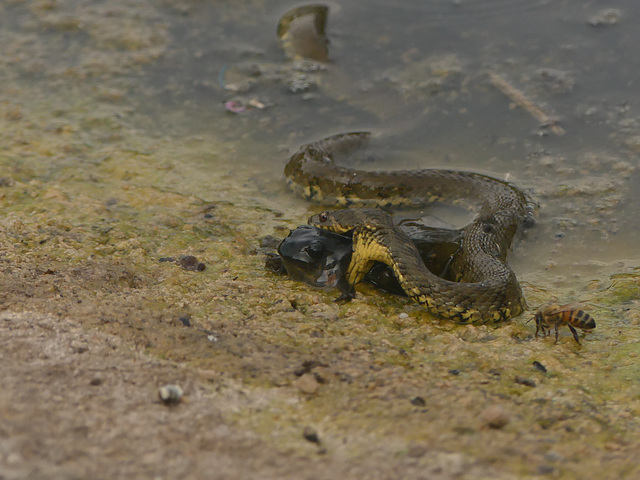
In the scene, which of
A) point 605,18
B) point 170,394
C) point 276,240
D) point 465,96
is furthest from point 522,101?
point 170,394

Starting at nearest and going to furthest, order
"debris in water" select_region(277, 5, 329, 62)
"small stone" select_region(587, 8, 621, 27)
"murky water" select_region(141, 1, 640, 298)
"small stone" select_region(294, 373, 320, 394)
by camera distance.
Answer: "small stone" select_region(294, 373, 320, 394)
"murky water" select_region(141, 1, 640, 298)
"small stone" select_region(587, 8, 621, 27)
"debris in water" select_region(277, 5, 329, 62)

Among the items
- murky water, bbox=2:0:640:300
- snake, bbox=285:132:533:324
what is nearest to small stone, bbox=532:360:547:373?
snake, bbox=285:132:533:324

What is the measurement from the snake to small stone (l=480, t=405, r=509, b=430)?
4.14ft

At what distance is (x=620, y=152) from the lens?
571 centimetres

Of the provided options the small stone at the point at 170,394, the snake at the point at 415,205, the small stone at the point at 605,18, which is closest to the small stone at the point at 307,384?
the small stone at the point at 170,394

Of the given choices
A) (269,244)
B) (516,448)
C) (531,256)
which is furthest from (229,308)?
(531,256)

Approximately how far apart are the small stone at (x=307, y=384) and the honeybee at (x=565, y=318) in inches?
58.6

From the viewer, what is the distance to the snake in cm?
386

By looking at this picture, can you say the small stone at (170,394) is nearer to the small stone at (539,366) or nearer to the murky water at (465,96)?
the small stone at (539,366)

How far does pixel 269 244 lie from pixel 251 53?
368 centimetres

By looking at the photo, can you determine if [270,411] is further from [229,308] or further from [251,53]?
[251,53]

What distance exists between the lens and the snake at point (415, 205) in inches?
152

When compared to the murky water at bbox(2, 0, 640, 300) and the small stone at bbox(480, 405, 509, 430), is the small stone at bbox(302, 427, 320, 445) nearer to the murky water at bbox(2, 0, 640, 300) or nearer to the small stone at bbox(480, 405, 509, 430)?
the small stone at bbox(480, 405, 509, 430)

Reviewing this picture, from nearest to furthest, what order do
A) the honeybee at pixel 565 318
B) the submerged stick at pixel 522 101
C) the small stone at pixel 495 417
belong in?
1. the small stone at pixel 495 417
2. the honeybee at pixel 565 318
3. the submerged stick at pixel 522 101
